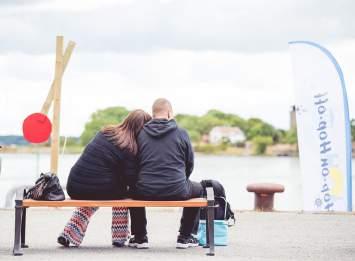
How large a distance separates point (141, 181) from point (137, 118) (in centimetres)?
63

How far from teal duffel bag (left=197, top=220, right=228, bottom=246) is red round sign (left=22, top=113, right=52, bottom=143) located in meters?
4.92

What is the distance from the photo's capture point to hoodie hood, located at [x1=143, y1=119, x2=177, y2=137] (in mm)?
9945

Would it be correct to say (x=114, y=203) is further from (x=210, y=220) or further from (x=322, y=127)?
(x=322, y=127)

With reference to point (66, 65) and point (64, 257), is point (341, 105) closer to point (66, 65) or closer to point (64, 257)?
point (66, 65)

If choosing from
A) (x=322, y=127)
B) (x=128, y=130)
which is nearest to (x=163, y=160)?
(x=128, y=130)

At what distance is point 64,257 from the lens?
31.2 ft

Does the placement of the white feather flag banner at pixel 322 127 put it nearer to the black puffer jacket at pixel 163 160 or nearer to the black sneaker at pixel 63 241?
the black puffer jacket at pixel 163 160

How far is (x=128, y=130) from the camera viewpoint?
10023mm

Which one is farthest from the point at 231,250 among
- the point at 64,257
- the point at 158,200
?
the point at 64,257

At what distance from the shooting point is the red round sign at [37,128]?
15.0 meters

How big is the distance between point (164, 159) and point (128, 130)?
0.45 metres

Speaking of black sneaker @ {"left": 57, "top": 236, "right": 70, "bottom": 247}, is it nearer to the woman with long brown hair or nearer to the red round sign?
the woman with long brown hair

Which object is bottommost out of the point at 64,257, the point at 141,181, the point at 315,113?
the point at 64,257

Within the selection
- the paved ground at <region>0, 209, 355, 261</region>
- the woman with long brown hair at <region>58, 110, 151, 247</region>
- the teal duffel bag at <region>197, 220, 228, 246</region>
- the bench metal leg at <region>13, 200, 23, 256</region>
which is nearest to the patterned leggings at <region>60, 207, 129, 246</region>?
the paved ground at <region>0, 209, 355, 261</region>
